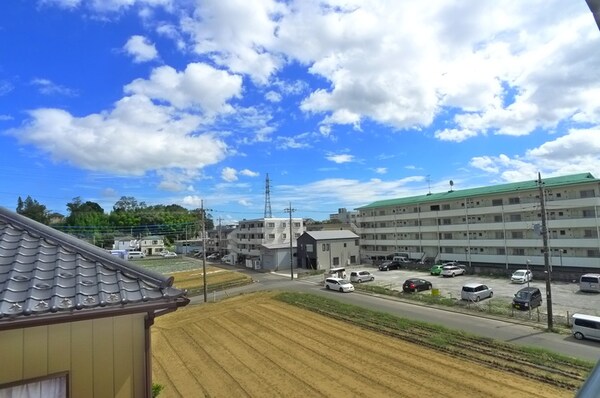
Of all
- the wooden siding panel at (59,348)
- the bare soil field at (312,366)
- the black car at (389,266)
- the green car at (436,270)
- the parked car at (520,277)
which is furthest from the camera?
the black car at (389,266)

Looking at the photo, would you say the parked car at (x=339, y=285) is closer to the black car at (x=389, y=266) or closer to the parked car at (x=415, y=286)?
the parked car at (x=415, y=286)

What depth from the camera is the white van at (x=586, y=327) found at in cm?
1676

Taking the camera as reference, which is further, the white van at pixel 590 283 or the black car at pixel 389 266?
the black car at pixel 389 266

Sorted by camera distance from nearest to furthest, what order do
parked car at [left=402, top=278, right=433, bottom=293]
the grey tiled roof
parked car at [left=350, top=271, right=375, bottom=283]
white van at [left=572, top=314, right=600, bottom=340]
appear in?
the grey tiled roof, white van at [left=572, top=314, right=600, bottom=340], parked car at [left=402, top=278, right=433, bottom=293], parked car at [left=350, top=271, right=375, bottom=283]

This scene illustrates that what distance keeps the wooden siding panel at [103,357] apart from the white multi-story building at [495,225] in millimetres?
35764

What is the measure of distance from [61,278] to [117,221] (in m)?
98.1

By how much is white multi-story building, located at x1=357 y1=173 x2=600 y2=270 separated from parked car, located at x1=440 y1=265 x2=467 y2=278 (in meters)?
3.81

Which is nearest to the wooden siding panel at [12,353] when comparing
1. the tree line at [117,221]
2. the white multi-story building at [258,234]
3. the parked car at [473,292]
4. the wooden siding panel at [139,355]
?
the wooden siding panel at [139,355]

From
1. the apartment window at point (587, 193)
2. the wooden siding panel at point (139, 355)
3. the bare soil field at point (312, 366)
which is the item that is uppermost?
the apartment window at point (587, 193)

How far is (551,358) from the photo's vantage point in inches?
574

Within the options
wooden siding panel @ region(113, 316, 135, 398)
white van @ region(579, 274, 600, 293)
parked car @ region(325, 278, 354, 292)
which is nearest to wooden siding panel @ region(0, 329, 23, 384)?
wooden siding panel @ region(113, 316, 135, 398)

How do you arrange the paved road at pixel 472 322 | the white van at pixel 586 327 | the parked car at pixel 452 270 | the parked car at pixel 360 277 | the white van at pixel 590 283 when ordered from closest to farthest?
the paved road at pixel 472 322 → the white van at pixel 586 327 → the white van at pixel 590 283 → the parked car at pixel 360 277 → the parked car at pixel 452 270

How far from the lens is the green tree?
78.2 metres

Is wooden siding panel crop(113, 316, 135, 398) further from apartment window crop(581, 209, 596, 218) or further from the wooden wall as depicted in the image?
apartment window crop(581, 209, 596, 218)
